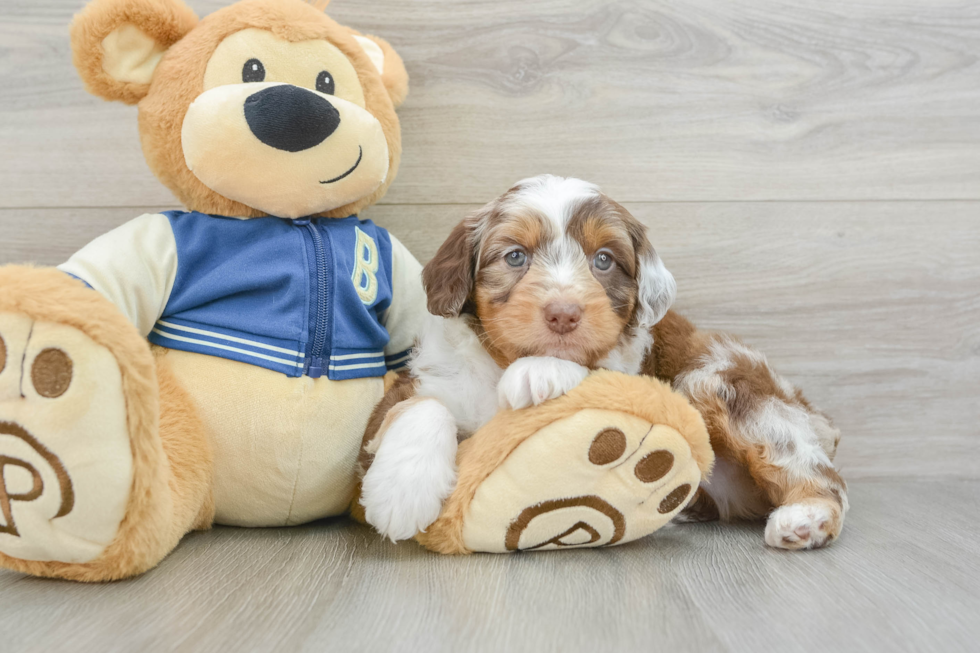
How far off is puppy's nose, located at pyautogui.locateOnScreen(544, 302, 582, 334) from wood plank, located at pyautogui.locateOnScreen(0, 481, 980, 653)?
0.52 m

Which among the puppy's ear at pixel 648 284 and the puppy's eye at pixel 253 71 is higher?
the puppy's eye at pixel 253 71

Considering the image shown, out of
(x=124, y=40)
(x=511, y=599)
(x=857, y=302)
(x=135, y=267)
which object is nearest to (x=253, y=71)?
(x=124, y=40)

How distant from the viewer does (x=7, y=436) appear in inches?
51.2

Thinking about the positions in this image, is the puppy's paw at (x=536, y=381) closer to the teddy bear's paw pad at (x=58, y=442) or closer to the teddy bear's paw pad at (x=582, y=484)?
the teddy bear's paw pad at (x=582, y=484)

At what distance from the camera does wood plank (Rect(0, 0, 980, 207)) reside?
227 cm

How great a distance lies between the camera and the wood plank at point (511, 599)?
1187 millimetres

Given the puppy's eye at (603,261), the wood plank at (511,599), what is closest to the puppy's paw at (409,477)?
the wood plank at (511,599)

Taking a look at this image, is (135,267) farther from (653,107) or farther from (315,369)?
(653,107)

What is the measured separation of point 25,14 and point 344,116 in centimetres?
126

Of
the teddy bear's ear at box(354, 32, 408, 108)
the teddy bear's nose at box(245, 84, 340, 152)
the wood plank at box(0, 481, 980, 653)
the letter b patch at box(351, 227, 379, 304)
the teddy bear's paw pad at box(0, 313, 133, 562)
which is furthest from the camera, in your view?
the teddy bear's ear at box(354, 32, 408, 108)

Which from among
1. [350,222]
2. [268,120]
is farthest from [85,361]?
[350,222]

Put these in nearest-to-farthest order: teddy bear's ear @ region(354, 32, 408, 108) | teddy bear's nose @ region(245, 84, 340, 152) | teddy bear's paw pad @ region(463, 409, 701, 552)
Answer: teddy bear's paw pad @ region(463, 409, 701, 552), teddy bear's nose @ region(245, 84, 340, 152), teddy bear's ear @ region(354, 32, 408, 108)

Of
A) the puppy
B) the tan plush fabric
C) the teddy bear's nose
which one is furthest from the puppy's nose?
the teddy bear's nose

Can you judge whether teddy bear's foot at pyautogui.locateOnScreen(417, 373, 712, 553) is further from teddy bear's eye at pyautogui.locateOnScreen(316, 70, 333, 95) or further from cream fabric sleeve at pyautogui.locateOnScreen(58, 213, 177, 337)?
teddy bear's eye at pyautogui.locateOnScreen(316, 70, 333, 95)
